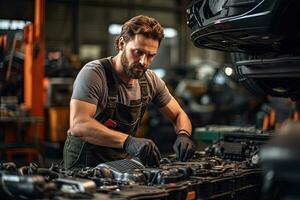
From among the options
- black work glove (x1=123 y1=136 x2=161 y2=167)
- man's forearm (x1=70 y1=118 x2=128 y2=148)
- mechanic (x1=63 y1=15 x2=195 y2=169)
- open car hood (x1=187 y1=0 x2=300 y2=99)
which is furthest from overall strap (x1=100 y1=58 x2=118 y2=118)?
open car hood (x1=187 y1=0 x2=300 y2=99)

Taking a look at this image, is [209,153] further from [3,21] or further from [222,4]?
[3,21]

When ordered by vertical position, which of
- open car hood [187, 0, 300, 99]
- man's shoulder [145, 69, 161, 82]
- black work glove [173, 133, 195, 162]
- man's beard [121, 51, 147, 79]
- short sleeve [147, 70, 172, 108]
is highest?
open car hood [187, 0, 300, 99]

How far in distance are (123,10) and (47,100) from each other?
15.8 feet

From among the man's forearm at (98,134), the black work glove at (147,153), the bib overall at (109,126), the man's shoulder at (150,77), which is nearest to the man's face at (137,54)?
the bib overall at (109,126)

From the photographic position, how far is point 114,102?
298 centimetres

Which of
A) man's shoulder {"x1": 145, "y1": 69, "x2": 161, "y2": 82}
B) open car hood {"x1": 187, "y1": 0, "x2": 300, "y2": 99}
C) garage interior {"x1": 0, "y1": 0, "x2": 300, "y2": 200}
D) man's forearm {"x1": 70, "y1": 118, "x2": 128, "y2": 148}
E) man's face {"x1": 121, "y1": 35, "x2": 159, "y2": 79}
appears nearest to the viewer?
garage interior {"x1": 0, "y1": 0, "x2": 300, "y2": 200}

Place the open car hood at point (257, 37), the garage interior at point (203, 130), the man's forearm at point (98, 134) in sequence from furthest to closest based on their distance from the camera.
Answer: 1. the man's forearm at point (98, 134)
2. the open car hood at point (257, 37)
3. the garage interior at point (203, 130)

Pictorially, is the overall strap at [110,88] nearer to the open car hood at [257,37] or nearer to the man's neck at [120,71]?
the man's neck at [120,71]

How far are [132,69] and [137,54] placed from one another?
3.7 inches

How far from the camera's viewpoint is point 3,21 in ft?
33.6

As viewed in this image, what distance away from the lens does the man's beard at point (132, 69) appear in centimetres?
298

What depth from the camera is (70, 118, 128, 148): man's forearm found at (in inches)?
110

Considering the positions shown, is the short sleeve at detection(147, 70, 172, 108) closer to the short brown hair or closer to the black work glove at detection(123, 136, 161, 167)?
the short brown hair

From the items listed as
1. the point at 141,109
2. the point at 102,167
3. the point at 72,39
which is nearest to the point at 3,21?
the point at 72,39
